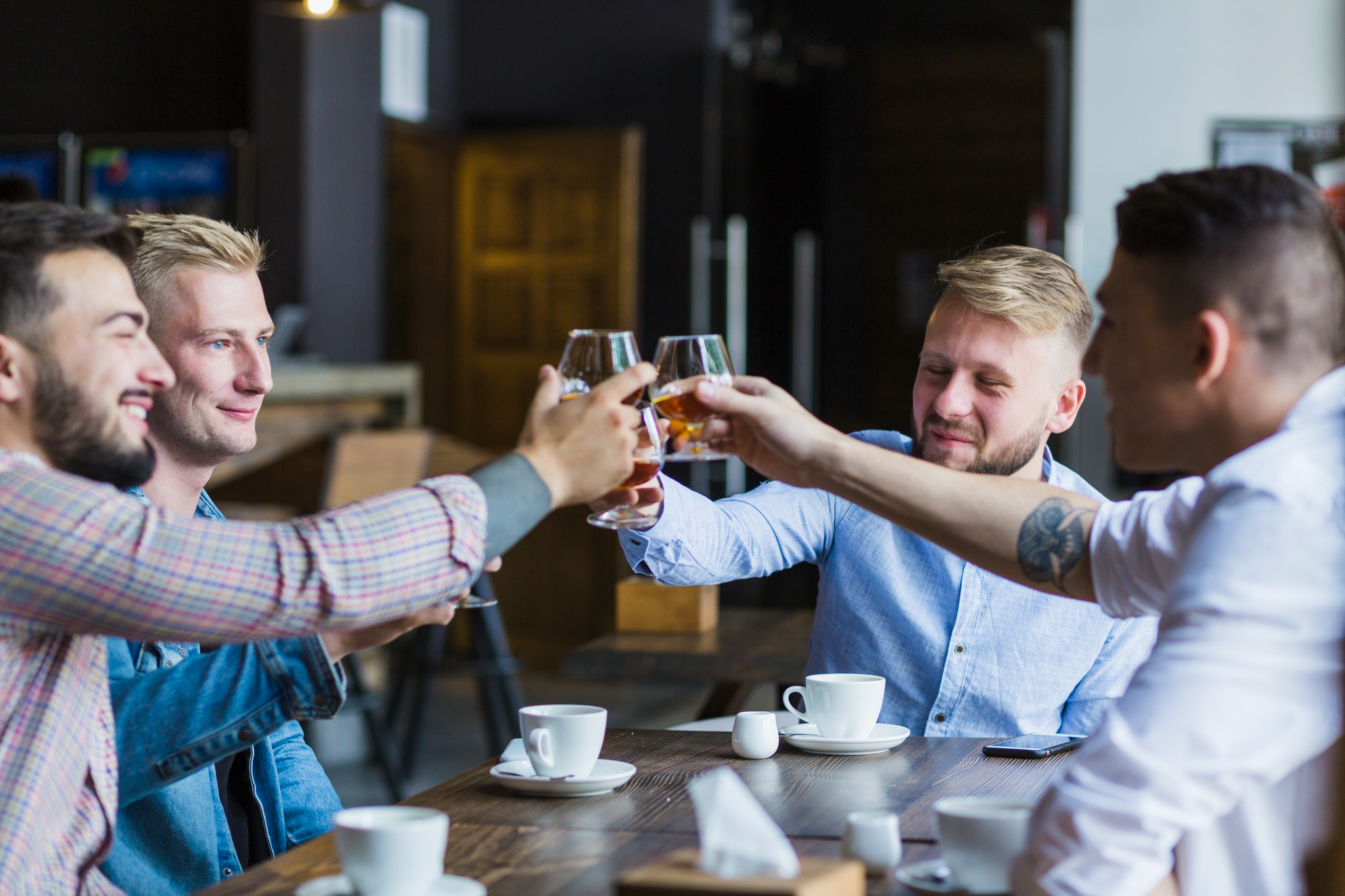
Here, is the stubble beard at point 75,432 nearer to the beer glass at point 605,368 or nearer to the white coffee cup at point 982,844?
the beer glass at point 605,368

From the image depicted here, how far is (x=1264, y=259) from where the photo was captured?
3.88ft

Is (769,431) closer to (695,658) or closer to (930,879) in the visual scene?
(930,879)

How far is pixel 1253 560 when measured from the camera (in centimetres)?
109

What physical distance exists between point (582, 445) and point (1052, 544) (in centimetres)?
48

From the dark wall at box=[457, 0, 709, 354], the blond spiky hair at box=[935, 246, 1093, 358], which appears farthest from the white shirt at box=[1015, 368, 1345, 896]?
the dark wall at box=[457, 0, 709, 354]

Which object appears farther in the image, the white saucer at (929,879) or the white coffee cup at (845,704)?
the white coffee cup at (845,704)

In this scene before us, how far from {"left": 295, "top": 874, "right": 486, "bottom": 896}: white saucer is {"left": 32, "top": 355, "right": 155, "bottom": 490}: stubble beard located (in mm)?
415

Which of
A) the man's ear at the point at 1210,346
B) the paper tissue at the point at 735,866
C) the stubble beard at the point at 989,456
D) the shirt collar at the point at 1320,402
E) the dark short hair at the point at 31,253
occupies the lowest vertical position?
the paper tissue at the point at 735,866

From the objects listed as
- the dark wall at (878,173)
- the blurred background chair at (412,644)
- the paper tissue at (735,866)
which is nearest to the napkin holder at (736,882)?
the paper tissue at (735,866)

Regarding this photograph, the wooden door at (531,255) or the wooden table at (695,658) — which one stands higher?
the wooden door at (531,255)

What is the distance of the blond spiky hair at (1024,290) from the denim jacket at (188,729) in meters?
1.13

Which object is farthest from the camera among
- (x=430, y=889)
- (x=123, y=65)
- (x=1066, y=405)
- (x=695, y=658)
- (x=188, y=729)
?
(x=123, y=65)

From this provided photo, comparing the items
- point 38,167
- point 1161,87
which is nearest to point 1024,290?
point 1161,87

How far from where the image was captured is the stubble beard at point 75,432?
4.10 feet
